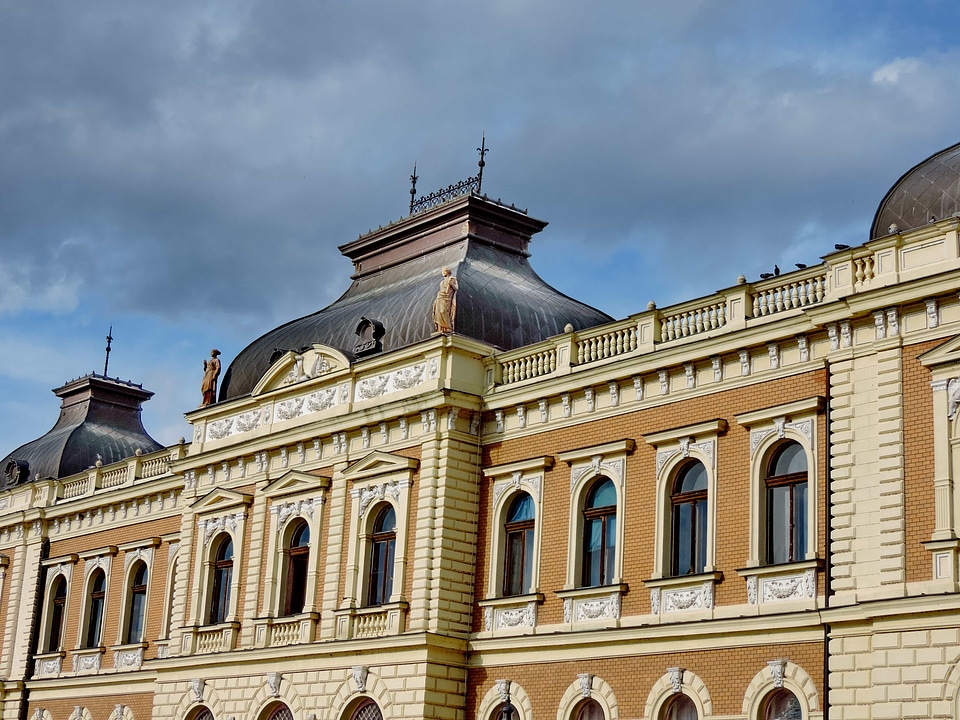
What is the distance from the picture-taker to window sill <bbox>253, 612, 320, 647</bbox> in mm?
29922

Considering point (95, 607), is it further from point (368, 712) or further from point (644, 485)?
point (644, 485)

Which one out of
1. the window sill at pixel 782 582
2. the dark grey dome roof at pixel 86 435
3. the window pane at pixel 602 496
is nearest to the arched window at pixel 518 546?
the window pane at pixel 602 496

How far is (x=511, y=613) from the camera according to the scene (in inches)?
1067

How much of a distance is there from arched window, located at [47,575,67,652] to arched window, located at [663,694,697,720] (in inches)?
844

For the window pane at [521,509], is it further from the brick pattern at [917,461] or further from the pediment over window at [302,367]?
the brick pattern at [917,461]

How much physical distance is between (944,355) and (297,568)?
15372 mm

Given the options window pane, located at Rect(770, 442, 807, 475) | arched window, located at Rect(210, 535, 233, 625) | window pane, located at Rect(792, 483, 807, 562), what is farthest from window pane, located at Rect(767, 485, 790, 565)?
arched window, located at Rect(210, 535, 233, 625)

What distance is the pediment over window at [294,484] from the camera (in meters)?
30.7

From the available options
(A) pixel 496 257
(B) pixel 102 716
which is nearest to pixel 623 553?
(A) pixel 496 257

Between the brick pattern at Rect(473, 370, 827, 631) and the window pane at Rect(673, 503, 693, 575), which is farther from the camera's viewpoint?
the window pane at Rect(673, 503, 693, 575)

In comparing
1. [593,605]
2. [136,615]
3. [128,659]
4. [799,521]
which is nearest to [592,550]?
[593,605]

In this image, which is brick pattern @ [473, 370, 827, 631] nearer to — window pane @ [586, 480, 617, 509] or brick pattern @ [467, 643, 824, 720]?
window pane @ [586, 480, 617, 509]

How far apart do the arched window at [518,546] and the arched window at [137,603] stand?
42.6 ft

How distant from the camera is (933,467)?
21.0m
